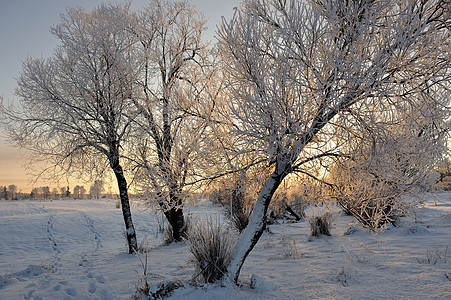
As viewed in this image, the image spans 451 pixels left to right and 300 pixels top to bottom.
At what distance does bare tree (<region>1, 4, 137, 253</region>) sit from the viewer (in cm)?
862

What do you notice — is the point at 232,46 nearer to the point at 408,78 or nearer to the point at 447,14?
the point at 408,78

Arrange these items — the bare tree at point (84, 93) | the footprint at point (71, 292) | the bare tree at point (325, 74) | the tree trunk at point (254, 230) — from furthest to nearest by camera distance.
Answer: the bare tree at point (84, 93), the footprint at point (71, 292), the tree trunk at point (254, 230), the bare tree at point (325, 74)

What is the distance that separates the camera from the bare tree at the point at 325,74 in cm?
336

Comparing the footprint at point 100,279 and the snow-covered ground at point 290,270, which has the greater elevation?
the snow-covered ground at point 290,270

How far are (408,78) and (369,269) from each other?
10.4 ft

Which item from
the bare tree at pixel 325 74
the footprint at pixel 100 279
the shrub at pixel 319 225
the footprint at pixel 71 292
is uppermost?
the bare tree at pixel 325 74

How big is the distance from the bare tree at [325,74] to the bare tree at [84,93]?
18.0 feet

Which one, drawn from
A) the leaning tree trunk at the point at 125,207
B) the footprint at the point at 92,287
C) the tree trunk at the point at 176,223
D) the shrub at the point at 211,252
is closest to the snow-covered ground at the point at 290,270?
the footprint at the point at 92,287

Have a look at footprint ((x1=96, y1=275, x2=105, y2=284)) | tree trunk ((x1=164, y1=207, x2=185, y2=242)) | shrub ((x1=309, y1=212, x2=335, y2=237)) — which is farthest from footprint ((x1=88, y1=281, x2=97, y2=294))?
shrub ((x1=309, y1=212, x2=335, y2=237))

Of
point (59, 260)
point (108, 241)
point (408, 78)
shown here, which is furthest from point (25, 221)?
point (408, 78)

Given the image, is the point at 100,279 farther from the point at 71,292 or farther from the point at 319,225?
the point at 319,225

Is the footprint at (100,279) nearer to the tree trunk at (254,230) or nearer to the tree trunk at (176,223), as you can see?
the tree trunk at (254,230)

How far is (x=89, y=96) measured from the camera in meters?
9.01

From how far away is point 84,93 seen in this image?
8688mm
